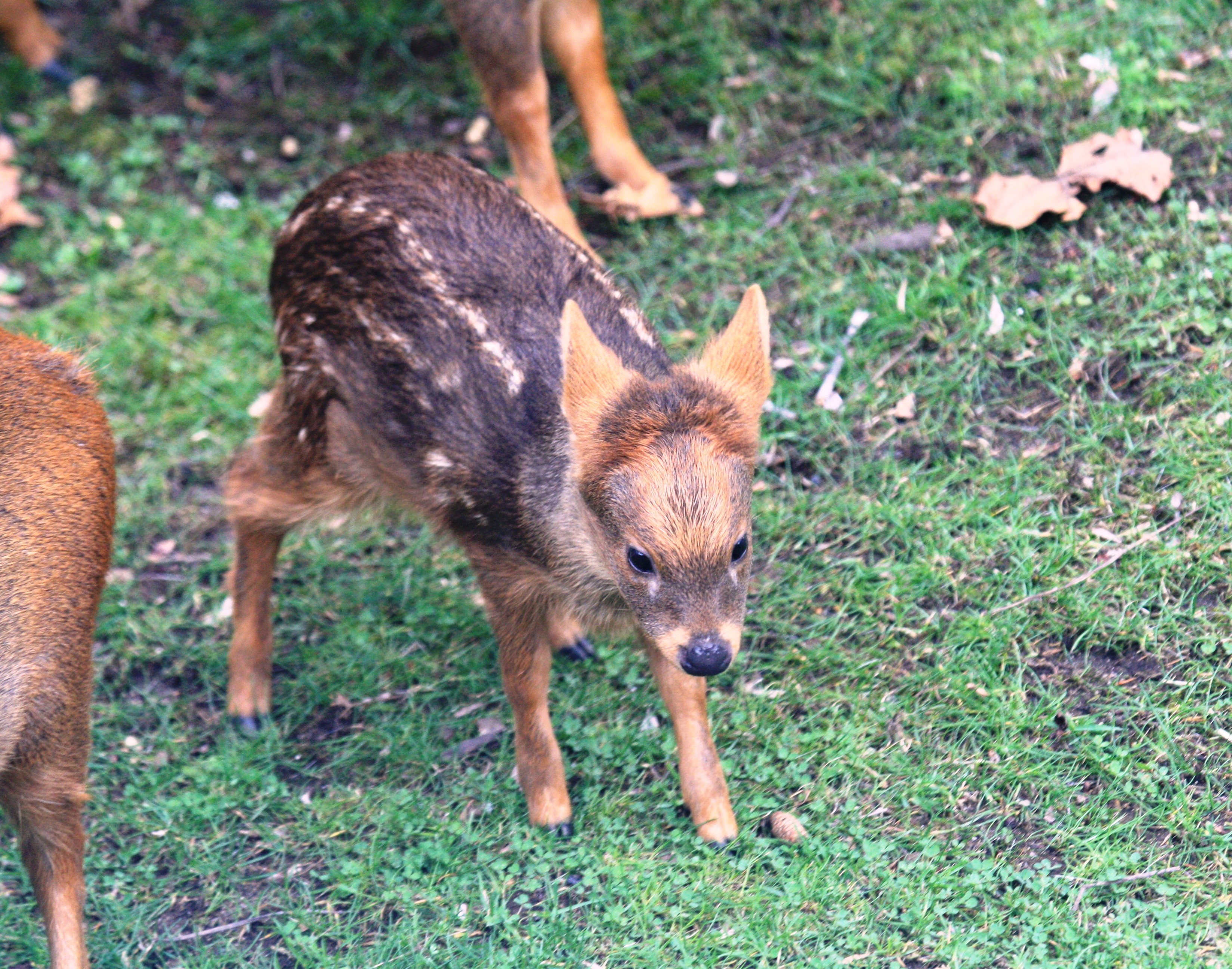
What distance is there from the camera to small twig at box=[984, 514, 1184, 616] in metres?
4.32

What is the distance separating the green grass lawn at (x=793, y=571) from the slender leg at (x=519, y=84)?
1.42ft

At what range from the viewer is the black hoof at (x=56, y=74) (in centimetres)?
703

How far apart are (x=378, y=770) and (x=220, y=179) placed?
3.37m

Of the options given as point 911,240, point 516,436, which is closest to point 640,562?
point 516,436

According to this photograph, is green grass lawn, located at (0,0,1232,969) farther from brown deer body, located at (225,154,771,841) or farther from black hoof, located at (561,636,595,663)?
brown deer body, located at (225,154,771,841)

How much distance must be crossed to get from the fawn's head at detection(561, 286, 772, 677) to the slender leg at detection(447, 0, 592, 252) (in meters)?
1.67

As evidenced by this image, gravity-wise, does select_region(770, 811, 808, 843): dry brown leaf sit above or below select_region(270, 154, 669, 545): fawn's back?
below

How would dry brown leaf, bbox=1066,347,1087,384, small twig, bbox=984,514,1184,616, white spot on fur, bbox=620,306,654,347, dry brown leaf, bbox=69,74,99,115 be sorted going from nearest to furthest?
white spot on fur, bbox=620,306,654,347
small twig, bbox=984,514,1184,616
dry brown leaf, bbox=1066,347,1087,384
dry brown leaf, bbox=69,74,99,115

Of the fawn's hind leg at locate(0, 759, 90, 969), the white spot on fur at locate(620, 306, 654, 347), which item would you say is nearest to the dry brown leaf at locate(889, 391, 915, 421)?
the white spot on fur at locate(620, 306, 654, 347)

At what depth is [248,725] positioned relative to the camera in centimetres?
462

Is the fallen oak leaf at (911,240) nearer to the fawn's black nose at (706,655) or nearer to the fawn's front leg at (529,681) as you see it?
the fawn's front leg at (529,681)

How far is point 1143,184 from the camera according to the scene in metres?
5.16

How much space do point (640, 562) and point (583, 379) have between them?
1.65 ft

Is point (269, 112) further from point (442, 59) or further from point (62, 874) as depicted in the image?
point (62, 874)
